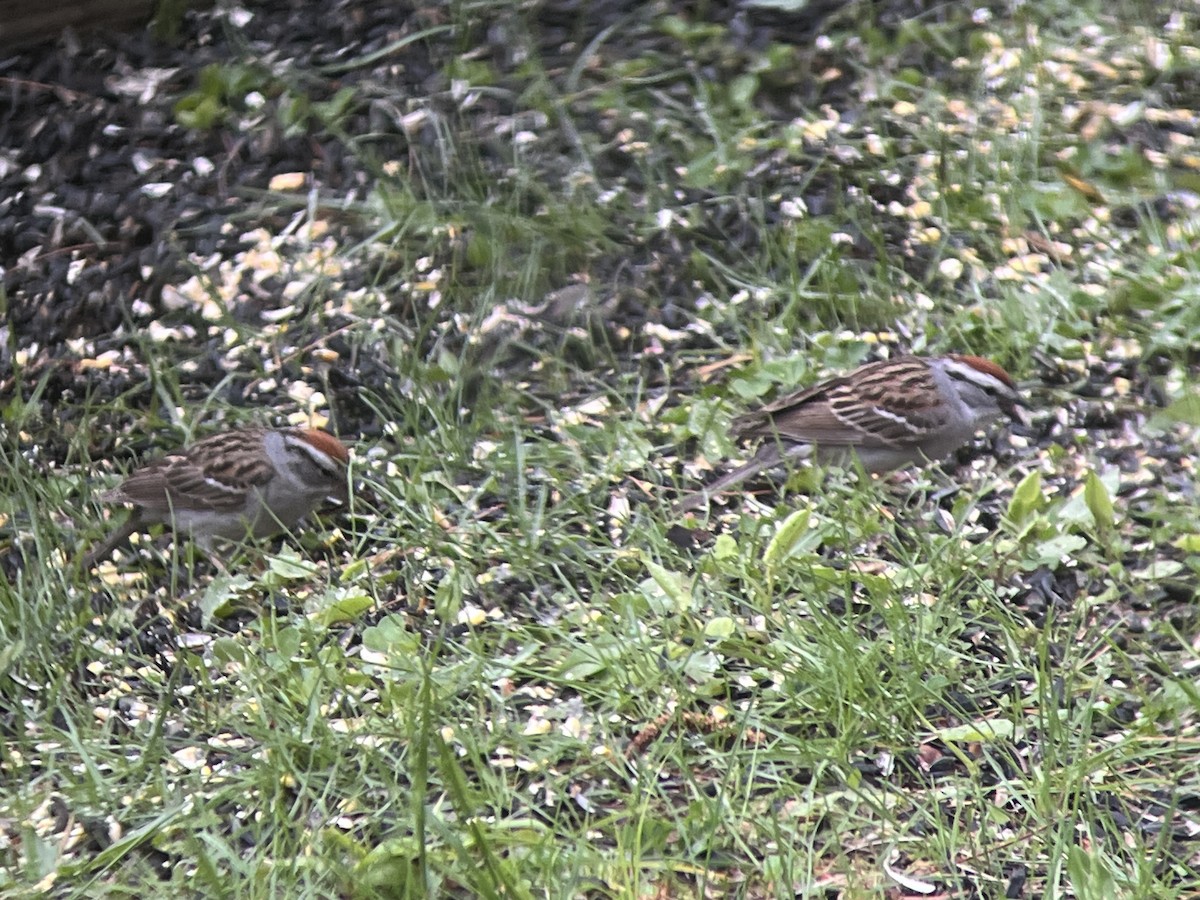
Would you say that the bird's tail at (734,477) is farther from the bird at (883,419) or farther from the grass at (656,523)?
the grass at (656,523)

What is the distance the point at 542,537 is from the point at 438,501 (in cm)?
38

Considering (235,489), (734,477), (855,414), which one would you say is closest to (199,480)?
(235,489)

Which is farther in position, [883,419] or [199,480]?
[883,419]

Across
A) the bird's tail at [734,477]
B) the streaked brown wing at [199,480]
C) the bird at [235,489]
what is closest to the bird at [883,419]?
the bird's tail at [734,477]

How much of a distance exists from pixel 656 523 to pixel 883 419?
26.2 inches

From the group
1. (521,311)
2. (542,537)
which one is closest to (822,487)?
(542,537)

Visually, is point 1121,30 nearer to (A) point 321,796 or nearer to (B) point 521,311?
(B) point 521,311

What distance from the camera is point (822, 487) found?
444cm

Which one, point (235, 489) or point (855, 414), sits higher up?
point (235, 489)

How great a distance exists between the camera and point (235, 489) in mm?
4234

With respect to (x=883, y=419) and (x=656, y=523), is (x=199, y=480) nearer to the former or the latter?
(x=656, y=523)

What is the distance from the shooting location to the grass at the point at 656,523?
10.7 ft

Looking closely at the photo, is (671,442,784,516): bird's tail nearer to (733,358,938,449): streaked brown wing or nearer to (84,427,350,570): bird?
(733,358,938,449): streaked brown wing

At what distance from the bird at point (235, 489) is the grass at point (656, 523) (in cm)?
12
